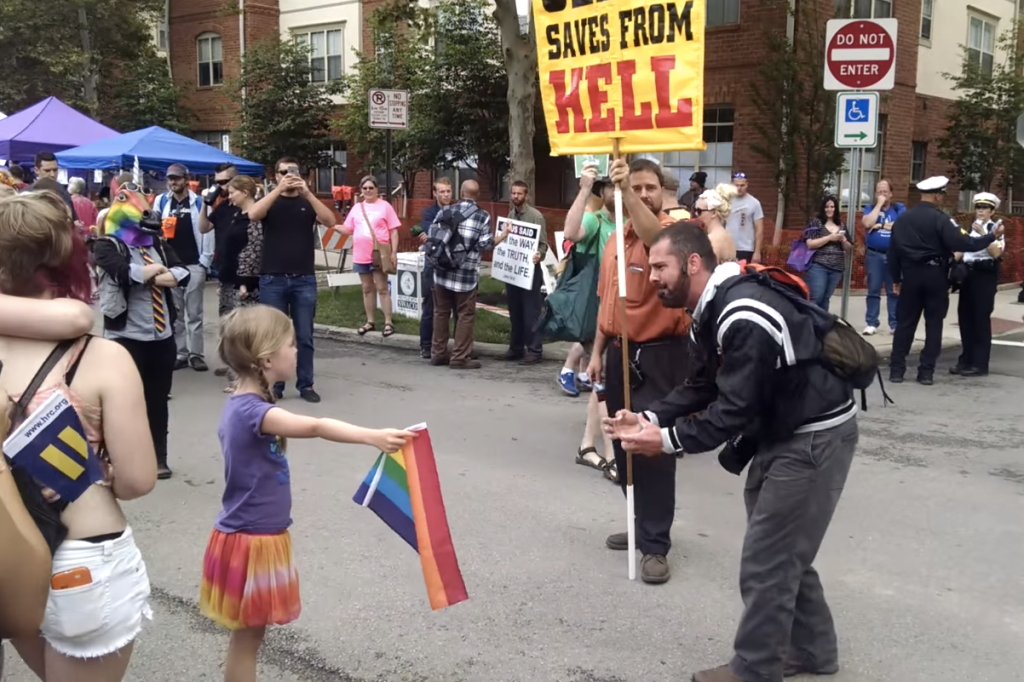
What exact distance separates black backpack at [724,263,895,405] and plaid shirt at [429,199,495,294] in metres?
6.57

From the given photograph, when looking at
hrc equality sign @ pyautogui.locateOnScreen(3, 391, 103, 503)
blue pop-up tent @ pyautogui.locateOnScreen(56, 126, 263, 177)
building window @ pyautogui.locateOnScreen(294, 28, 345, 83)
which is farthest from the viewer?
building window @ pyautogui.locateOnScreen(294, 28, 345, 83)

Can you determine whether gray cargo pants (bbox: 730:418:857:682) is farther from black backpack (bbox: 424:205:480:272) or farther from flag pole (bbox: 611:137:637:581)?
black backpack (bbox: 424:205:480:272)

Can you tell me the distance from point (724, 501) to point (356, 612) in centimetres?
256

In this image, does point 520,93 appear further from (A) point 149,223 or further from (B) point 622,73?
(B) point 622,73

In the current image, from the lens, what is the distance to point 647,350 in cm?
468

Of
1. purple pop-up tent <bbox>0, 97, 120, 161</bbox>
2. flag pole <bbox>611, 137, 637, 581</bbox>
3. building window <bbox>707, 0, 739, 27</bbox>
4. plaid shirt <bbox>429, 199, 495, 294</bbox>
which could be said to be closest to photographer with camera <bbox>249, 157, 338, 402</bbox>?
→ plaid shirt <bbox>429, 199, 495, 294</bbox>

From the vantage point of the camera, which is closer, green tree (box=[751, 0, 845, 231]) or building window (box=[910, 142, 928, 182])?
green tree (box=[751, 0, 845, 231])

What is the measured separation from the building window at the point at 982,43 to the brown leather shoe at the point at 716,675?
867 inches

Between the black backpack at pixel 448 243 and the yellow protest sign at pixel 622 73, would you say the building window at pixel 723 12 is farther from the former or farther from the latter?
the yellow protest sign at pixel 622 73

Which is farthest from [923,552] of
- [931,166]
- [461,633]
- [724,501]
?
[931,166]

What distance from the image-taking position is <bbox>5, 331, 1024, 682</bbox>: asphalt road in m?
3.78

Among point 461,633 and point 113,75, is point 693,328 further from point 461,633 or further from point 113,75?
point 113,75

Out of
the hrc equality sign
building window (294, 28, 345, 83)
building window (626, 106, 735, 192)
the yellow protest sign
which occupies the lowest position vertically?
the hrc equality sign

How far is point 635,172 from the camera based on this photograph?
15.9 ft
